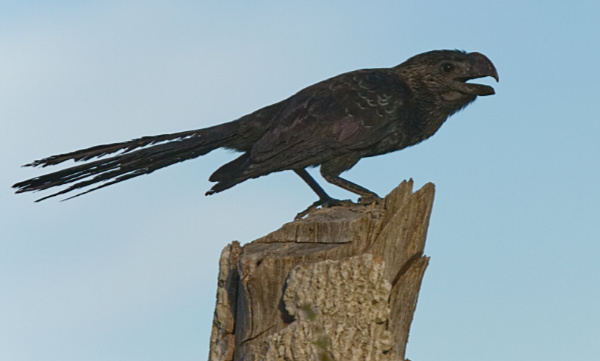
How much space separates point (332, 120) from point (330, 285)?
2798 mm

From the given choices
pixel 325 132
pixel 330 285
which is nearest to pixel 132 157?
pixel 325 132

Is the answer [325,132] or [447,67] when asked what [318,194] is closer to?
[325,132]

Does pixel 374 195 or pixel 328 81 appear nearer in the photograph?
pixel 374 195

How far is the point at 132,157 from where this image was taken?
607 centimetres

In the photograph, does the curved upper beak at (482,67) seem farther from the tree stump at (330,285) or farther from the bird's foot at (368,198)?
the tree stump at (330,285)

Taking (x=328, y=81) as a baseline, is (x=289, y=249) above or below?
below

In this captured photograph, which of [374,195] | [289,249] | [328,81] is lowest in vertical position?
[289,249]

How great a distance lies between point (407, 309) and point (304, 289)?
0.71 metres

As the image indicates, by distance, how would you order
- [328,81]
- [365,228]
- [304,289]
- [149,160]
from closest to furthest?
[304,289], [365,228], [149,160], [328,81]

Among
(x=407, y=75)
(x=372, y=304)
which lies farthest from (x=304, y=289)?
(x=407, y=75)

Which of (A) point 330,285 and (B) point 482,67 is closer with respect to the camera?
(A) point 330,285

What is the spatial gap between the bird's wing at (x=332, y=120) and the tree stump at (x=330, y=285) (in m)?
1.86

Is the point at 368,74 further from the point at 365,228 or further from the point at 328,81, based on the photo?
the point at 365,228

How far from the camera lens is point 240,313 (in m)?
4.00
